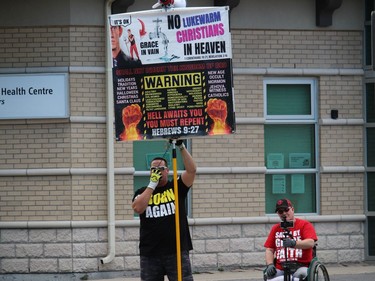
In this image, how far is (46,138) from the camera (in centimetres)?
1406

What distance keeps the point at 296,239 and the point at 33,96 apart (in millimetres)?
5221

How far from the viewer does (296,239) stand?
33.8 ft

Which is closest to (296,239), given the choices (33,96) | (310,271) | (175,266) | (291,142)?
(310,271)

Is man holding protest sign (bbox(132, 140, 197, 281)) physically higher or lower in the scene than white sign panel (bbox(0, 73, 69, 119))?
lower

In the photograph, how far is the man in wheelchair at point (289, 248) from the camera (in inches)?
400

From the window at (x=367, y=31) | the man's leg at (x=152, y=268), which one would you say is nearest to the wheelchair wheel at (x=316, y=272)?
the man's leg at (x=152, y=268)

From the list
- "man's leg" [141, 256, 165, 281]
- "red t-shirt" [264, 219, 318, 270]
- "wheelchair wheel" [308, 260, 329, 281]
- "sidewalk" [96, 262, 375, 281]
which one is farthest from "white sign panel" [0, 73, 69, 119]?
"wheelchair wheel" [308, 260, 329, 281]

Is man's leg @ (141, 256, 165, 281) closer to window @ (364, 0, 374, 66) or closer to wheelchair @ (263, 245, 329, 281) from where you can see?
wheelchair @ (263, 245, 329, 281)

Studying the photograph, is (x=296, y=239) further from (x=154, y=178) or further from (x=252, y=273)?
(x=252, y=273)

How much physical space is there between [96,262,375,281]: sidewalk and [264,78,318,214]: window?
93 cm

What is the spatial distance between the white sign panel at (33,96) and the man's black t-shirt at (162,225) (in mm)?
4774

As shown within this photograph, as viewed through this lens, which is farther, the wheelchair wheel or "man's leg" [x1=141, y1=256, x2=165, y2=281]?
the wheelchair wheel

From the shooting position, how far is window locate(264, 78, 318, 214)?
585 inches

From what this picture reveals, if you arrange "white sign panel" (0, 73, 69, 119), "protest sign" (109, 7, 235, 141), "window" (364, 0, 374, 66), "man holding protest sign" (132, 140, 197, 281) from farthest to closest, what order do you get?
"window" (364, 0, 374, 66)
"white sign panel" (0, 73, 69, 119)
"man holding protest sign" (132, 140, 197, 281)
"protest sign" (109, 7, 235, 141)
